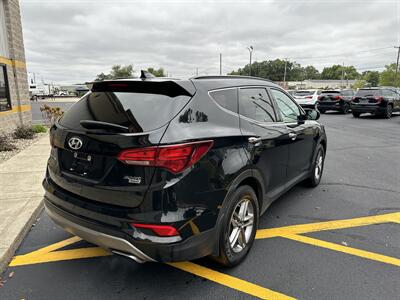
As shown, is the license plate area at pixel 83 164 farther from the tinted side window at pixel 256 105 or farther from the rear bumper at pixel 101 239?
the tinted side window at pixel 256 105

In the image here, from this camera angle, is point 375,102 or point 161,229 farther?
point 375,102

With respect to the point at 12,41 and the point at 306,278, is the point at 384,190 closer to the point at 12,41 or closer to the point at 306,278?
the point at 306,278

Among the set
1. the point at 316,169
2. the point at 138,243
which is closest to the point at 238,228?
the point at 138,243

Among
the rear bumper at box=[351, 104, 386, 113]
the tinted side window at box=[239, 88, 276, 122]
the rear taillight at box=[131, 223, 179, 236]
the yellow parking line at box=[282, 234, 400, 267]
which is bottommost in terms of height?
the yellow parking line at box=[282, 234, 400, 267]

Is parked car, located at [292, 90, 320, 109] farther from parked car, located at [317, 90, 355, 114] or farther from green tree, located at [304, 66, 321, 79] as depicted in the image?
green tree, located at [304, 66, 321, 79]

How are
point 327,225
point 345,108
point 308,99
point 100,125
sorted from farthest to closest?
point 308,99 < point 345,108 < point 327,225 < point 100,125

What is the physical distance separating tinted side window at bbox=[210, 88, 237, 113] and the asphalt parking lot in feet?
A: 5.05

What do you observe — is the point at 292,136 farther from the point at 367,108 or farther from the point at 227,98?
Result: the point at 367,108

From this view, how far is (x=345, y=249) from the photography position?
10.8ft

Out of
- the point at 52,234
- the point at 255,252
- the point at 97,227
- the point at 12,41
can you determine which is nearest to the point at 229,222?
the point at 255,252

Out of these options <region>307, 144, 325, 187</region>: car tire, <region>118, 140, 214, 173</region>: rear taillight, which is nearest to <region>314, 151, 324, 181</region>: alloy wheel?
<region>307, 144, 325, 187</region>: car tire

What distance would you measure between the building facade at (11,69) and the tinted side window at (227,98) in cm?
893

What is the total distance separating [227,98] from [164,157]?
3.40ft

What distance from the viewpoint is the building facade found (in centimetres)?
987
